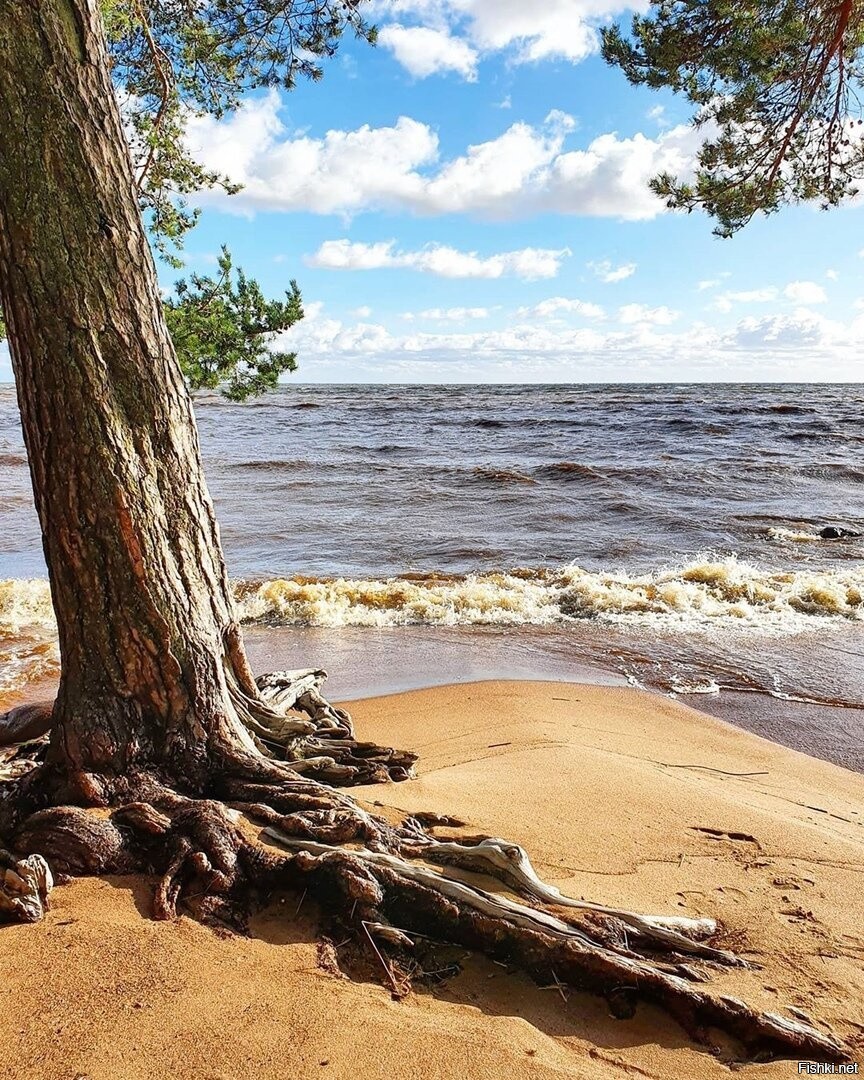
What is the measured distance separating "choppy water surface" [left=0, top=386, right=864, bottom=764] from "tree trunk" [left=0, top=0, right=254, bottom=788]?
3952mm

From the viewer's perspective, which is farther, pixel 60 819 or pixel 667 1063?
pixel 60 819

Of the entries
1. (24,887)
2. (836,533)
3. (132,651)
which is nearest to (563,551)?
(836,533)

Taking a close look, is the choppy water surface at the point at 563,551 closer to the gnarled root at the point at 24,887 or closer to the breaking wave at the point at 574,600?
the breaking wave at the point at 574,600

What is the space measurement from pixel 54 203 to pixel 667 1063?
3474mm

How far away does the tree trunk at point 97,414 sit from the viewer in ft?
8.58

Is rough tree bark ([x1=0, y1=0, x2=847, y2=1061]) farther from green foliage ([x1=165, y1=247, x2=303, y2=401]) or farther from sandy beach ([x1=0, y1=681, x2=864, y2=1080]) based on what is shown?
green foliage ([x1=165, y1=247, x2=303, y2=401])

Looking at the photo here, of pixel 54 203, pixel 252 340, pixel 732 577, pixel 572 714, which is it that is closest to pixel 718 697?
pixel 572 714

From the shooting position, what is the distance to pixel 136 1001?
2.00 m

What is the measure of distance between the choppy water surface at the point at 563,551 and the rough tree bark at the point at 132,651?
3898 millimetres

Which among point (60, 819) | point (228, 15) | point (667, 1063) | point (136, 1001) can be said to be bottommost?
point (667, 1063)

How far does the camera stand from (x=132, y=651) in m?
2.82

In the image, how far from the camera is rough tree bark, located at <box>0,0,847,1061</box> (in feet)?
7.93

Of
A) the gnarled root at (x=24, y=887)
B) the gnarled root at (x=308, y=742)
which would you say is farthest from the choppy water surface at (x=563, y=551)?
the gnarled root at (x=24, y=887)

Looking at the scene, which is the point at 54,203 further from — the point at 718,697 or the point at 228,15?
the point at 718,697
